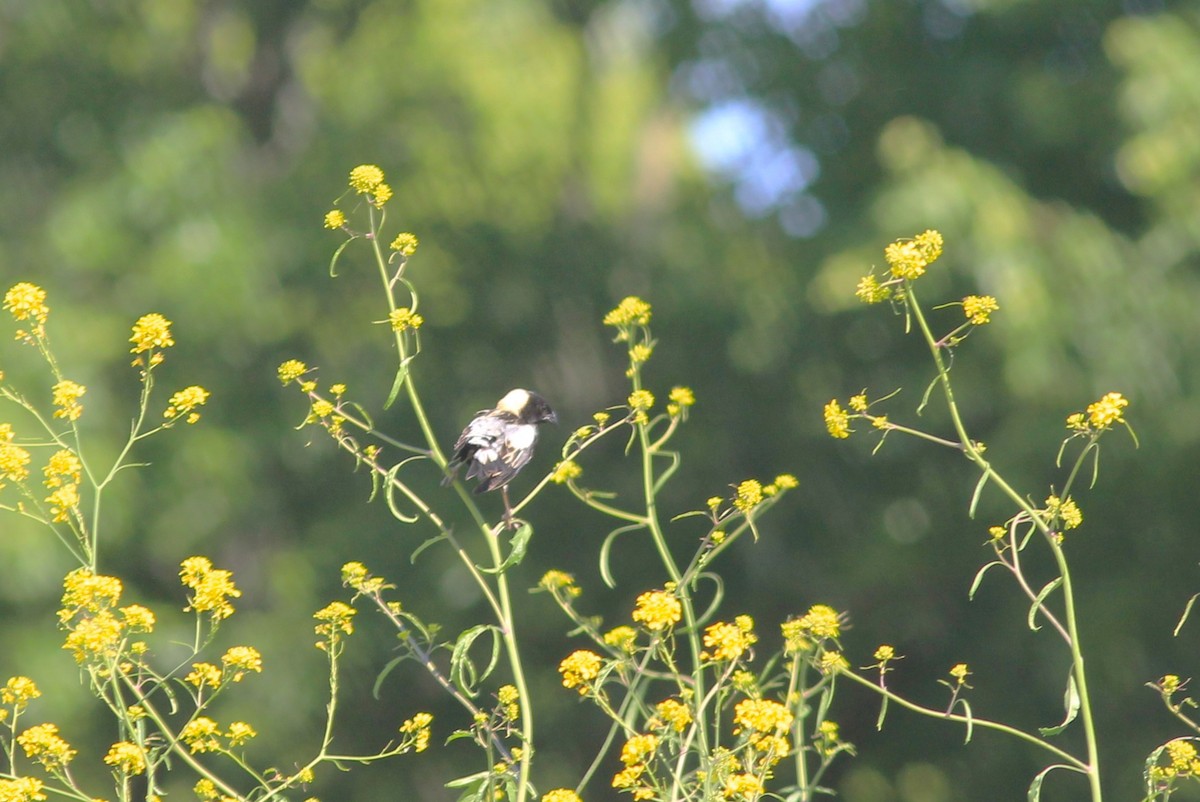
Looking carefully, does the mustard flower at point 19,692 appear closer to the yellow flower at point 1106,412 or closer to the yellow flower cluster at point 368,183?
the yellow flower cluster at point 368,183

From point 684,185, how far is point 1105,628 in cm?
362

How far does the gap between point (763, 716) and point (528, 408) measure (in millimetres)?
1510

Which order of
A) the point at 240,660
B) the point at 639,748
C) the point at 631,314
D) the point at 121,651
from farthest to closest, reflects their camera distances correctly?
the point at 631,314 → the point at 240,660 → the point at 121,651 → the point at 639,748

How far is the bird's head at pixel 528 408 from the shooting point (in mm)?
3543

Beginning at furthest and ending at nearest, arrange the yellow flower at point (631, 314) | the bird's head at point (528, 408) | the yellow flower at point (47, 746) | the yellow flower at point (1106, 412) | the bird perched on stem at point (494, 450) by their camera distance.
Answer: the bird's head at point (528, 408) → the bird perched on stem at point (494, 450) → the yellow flower at point (631, 314) → the yellow flower at point (47, 746) → the yellow flower at point (1106, 412)

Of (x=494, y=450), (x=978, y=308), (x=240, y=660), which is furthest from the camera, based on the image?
(x=494, y=450)

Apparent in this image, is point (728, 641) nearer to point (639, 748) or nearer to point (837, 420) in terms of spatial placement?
point (639, 748)

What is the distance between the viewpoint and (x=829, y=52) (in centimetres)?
844

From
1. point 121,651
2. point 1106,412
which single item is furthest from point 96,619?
point 1106,412

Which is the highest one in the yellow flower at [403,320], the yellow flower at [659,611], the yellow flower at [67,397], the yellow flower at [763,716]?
the yellow flower at [67,397]

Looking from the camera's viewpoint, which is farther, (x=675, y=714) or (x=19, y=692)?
(x=19, y=692)

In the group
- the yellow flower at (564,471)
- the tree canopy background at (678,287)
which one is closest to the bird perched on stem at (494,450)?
the yellow flower at (564,471)

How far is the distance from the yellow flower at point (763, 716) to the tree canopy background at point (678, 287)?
461 cm

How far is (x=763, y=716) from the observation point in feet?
7.23
